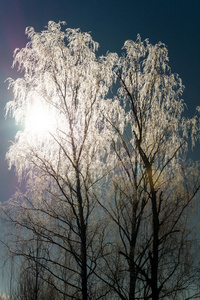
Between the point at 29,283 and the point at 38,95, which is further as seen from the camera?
the point at 29,283

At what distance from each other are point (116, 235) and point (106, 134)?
323 centimetres

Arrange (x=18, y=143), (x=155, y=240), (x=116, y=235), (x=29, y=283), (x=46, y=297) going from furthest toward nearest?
1. (x=46, y=297)
2. (x=29, y=283)
3. (x=116, y=235)
4. (x=18, y=143)
5. (x=155, y=240)

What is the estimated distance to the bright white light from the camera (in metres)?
6.37

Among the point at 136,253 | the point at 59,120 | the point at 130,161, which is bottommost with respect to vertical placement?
the point at 136,253

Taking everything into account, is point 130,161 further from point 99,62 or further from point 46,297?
point 46,297

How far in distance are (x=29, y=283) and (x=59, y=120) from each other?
574 centimetres

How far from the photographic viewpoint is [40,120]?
645cm

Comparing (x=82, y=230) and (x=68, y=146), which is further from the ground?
(x=68, y=146)

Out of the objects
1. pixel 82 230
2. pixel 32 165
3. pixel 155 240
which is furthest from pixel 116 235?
pixel 155 240

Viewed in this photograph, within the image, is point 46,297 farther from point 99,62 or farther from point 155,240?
point 155,240

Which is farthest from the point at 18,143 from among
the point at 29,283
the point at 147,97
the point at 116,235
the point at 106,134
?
the point at 29,283

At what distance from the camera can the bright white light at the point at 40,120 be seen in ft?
20.9

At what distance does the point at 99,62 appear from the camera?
6.45 meters

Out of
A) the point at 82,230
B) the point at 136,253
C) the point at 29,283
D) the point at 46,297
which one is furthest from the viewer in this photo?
the point at 46,297
